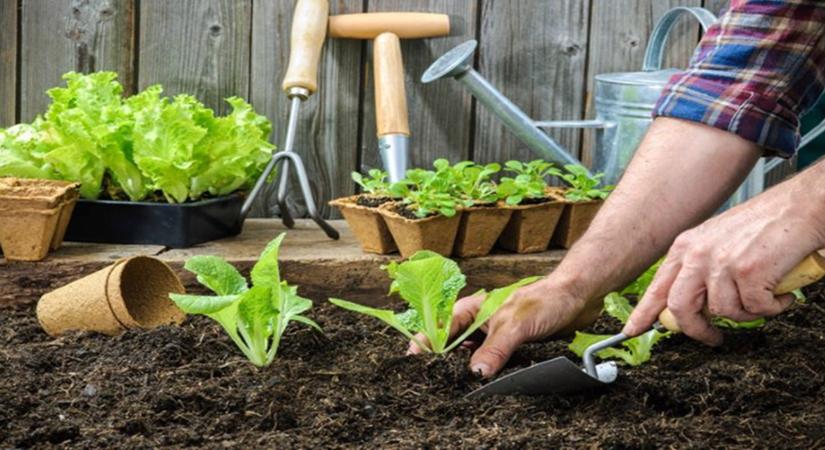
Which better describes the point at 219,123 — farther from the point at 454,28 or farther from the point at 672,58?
the point at 672,58

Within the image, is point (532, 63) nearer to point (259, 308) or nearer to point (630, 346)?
point (630, 346)

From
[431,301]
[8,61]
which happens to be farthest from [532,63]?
[431,301]

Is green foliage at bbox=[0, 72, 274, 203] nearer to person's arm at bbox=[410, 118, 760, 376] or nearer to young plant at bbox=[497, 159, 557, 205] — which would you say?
young plant at bbox=[497, 159, 557, 205]

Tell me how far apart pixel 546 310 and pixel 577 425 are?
1.02ft

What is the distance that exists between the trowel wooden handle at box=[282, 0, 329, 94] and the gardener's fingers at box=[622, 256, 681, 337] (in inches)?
52.5

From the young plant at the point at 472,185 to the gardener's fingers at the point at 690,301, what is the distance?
3.10 feet

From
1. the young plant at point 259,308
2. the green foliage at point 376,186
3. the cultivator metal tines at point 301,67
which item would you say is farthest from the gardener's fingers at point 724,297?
the cultivator metal tines at point 301,67

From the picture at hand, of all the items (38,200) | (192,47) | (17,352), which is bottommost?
(17,352)

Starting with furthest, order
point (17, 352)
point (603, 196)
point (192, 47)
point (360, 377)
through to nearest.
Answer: point (192, 47)
point (603, 196)
point (17, 352)
point (360, 377)

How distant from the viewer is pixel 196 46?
127 inches

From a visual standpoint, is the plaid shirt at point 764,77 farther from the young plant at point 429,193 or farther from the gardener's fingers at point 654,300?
the young plant at point 429,193

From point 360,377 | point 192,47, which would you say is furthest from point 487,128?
point 360,377

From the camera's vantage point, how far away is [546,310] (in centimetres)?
204

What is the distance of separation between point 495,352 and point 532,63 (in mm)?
1464
